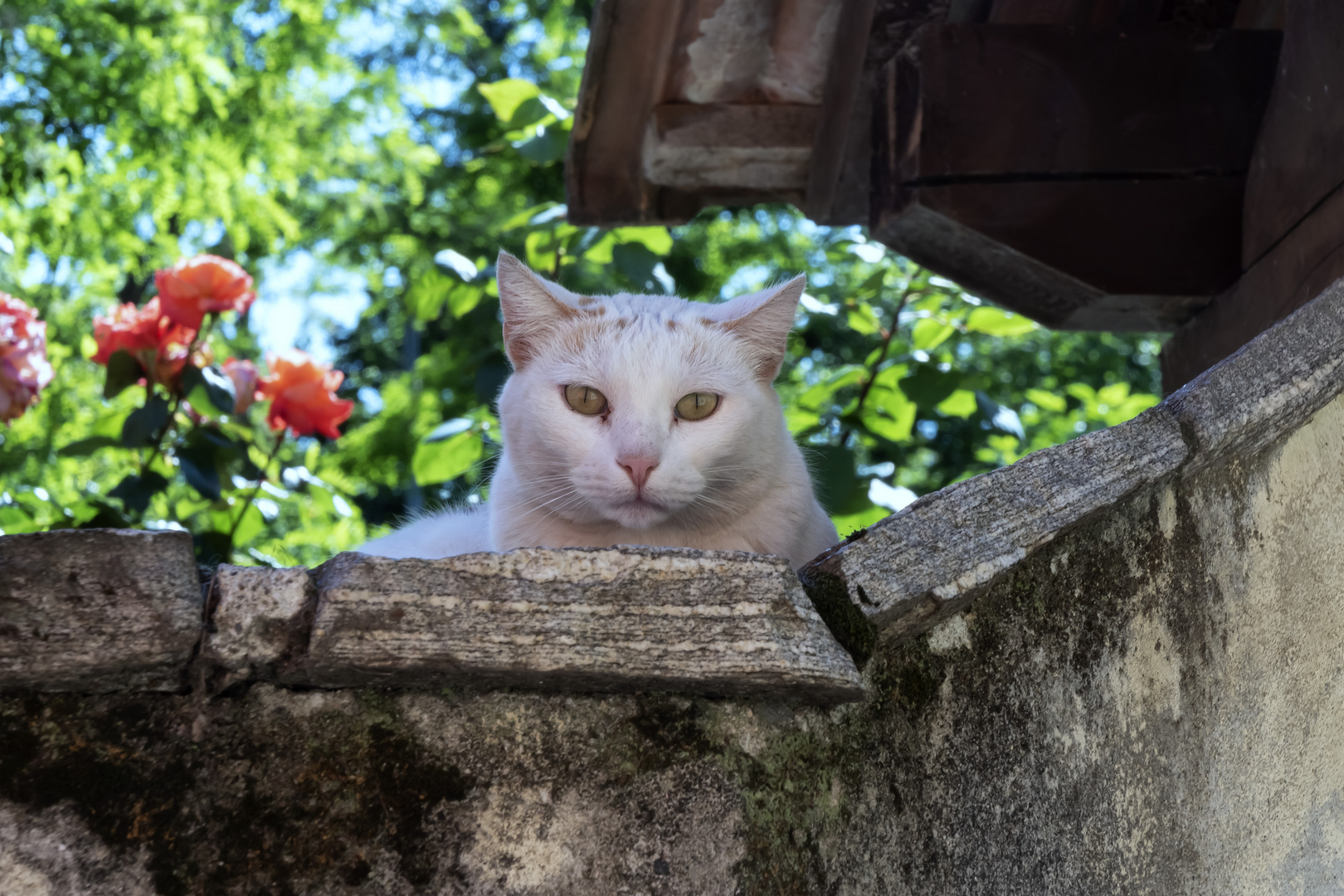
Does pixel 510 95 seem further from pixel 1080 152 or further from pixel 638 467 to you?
pixel 638 467

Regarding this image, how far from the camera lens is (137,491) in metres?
3.14

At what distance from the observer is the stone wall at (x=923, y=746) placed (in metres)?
1.05

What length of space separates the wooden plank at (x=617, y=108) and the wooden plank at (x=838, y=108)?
43cm

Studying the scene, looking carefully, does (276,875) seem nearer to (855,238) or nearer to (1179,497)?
(1179,497)

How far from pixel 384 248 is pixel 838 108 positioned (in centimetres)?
1076

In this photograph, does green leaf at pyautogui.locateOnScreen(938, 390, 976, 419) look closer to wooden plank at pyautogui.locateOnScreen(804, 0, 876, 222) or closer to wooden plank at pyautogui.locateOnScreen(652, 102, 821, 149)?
wooden plank at pyautogui.locateOnScreen(804, 0, 876, 222)

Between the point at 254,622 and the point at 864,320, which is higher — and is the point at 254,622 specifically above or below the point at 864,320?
above

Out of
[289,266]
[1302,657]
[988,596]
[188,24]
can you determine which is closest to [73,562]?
[988,596]

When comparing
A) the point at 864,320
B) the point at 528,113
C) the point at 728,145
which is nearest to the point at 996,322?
the point at 864,320

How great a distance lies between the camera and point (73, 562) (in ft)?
3.40

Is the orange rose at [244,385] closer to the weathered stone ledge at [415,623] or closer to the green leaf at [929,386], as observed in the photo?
the green leaf at [929,386]

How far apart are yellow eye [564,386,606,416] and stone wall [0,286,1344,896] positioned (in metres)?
0.71

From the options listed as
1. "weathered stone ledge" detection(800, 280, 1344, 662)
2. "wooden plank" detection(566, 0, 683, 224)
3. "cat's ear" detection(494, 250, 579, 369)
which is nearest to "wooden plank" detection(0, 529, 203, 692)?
"weathered stone ledge" detection(800, 280, 1344, 662)

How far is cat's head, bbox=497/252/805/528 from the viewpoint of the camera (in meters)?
1.84
